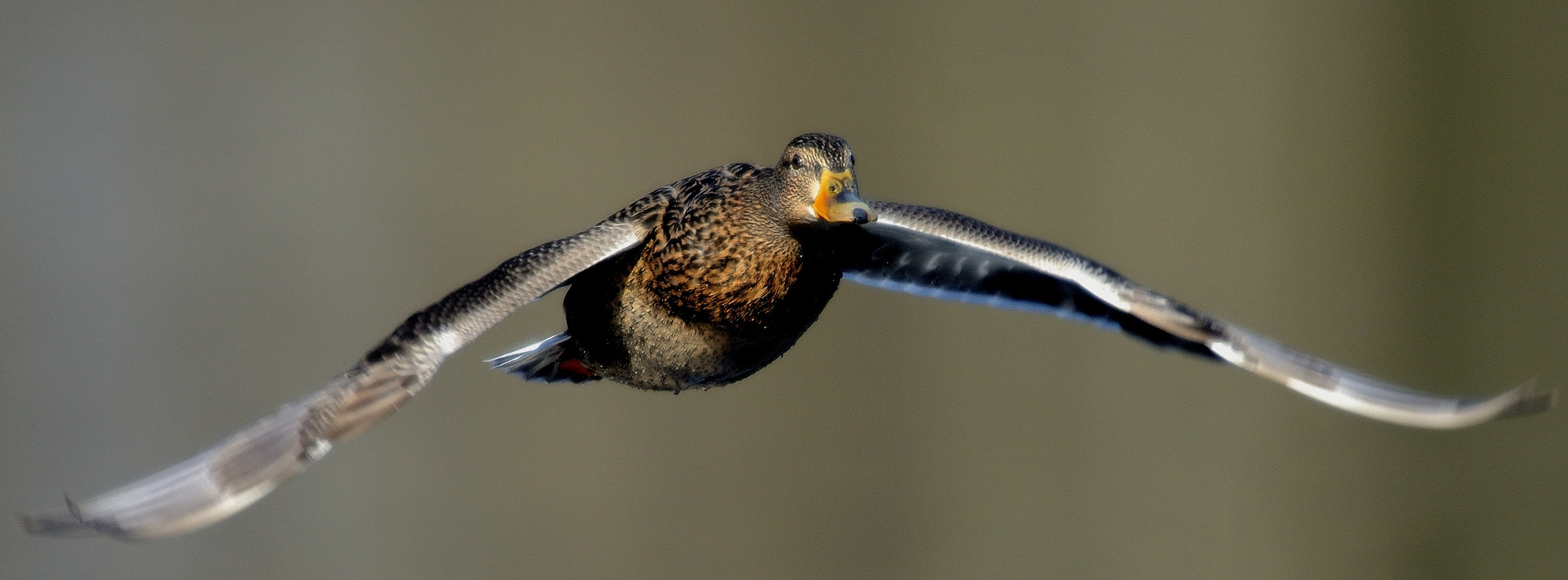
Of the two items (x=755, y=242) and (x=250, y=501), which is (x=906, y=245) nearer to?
(x=755, y=242)

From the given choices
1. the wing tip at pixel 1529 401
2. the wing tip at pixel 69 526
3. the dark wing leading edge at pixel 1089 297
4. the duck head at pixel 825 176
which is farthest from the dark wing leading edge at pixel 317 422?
the wing tip at pixel 1529 401

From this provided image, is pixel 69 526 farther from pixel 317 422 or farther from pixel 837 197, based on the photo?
pixel 837 197

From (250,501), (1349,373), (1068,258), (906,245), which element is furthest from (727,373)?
(1349,373)

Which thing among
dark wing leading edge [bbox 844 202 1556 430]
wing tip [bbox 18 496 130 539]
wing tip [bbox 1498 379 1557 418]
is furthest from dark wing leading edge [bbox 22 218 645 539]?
wing tip [bbox 1498 379 1557 418]

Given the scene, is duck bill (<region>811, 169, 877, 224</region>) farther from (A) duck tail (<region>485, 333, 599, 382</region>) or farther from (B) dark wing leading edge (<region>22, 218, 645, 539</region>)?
(A) duck tail (<region>485, 333, 599, 382</region>)

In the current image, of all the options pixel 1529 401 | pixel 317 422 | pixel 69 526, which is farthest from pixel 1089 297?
pixel 69 526

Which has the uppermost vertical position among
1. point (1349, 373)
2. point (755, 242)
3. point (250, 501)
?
point (755, 242)

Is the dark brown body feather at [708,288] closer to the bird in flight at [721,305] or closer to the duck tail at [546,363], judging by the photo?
the bird in flight at [721,305]
